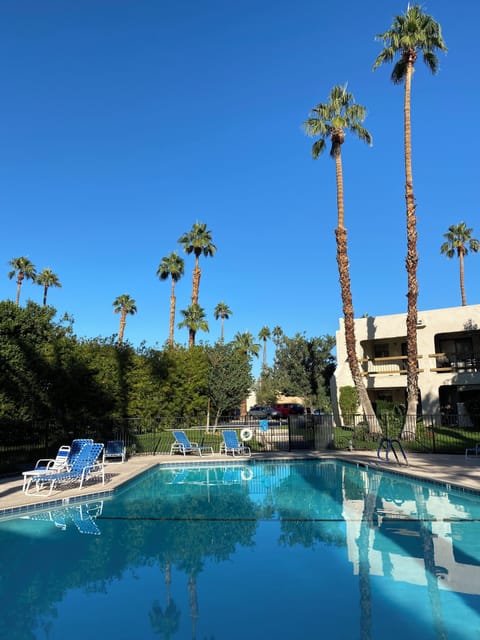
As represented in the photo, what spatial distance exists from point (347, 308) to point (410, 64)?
37.2 ft

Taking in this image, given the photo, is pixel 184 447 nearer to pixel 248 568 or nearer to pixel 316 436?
pixel 316 436

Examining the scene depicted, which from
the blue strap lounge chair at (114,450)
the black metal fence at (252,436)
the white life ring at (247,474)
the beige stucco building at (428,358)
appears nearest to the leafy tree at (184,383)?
the black metal fence at (252,436)

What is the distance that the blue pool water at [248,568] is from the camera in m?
5.03

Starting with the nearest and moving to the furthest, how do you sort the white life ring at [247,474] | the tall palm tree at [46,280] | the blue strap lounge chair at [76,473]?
the blue strap lounge chair at [76,473]
the white life ring at [247,474]
the tall palm tree at [46,280]

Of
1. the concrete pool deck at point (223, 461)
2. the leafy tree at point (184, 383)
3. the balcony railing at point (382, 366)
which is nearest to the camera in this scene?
the concrete pool deck at point (223, 461)

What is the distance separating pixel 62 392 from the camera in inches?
709

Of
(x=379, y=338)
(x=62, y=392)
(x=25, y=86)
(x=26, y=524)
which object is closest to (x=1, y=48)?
(x=25, y=86)

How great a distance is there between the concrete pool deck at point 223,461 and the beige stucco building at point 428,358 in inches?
362

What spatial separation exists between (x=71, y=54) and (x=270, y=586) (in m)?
Result: 17.3

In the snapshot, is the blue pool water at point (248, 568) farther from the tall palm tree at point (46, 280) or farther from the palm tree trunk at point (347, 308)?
the tall palm tree at point (46, 280)

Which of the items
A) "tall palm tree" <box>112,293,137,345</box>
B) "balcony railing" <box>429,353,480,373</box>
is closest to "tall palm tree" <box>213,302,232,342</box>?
"tall palm tree" <box>112,293,137,345</box>

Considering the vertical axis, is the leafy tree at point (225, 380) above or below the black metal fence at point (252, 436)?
above

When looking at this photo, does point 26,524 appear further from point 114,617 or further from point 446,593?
point 446,593

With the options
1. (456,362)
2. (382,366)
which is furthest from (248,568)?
(382,366)
